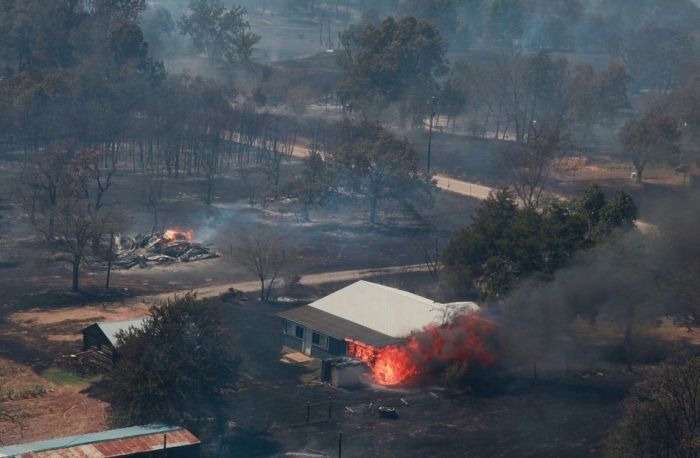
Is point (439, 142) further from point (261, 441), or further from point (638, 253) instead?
point (261, 441)

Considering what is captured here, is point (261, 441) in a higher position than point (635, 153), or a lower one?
lower

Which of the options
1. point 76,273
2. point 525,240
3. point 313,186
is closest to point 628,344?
point 525,240

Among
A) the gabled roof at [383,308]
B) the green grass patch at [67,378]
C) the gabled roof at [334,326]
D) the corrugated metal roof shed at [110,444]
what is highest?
the gabled roof at [383,308]

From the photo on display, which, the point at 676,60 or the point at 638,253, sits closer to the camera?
the point at 638,253

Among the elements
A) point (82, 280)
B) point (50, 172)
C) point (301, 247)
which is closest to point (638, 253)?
point (301, 247)

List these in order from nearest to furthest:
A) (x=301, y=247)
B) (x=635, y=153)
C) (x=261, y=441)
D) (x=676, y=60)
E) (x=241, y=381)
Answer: (x=261, y=441), (x=241, y=381), (x=301, y=247), (x=635, y=153), (x=676, y=60)

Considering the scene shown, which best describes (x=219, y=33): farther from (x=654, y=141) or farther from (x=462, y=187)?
(x=654, y=141)

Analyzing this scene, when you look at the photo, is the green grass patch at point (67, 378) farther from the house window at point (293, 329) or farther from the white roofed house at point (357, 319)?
the white roofed house at point (357, 319)

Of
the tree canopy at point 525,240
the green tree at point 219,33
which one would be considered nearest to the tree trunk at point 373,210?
the tree canopy at point 525,240
